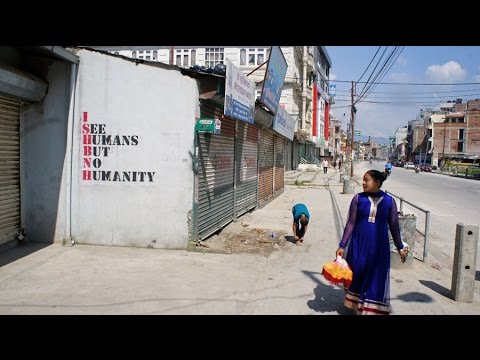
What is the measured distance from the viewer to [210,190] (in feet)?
27.1

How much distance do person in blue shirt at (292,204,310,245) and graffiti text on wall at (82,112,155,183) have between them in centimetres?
323

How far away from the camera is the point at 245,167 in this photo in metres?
11.4

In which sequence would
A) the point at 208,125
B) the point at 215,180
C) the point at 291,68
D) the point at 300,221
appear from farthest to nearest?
the point at 291,68
the point at 215,180
the point at 300,221
the point at 208,125

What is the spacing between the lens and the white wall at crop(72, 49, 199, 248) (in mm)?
7219

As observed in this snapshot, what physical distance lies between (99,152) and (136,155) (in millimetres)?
732

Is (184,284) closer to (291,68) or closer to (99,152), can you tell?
(99,152)

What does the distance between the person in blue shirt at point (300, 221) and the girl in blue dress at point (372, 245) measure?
3.88m

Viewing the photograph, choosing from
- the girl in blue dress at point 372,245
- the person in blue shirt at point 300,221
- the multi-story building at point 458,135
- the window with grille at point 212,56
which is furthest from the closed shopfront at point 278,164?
the multi-story building at point 458,135

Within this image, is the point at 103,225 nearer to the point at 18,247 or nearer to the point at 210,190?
the point at 18,247

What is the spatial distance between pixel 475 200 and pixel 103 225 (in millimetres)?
16880

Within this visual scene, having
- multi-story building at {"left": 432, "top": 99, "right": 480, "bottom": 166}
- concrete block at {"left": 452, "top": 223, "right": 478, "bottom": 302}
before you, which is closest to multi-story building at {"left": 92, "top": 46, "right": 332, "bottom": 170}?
concrete block at {"left": 452, "top": 223, "right": 478, "bottom": 302}

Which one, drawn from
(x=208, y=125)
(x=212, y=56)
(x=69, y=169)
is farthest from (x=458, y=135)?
(x=69, y=169)

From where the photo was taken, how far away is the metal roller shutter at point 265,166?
13.7 metres
